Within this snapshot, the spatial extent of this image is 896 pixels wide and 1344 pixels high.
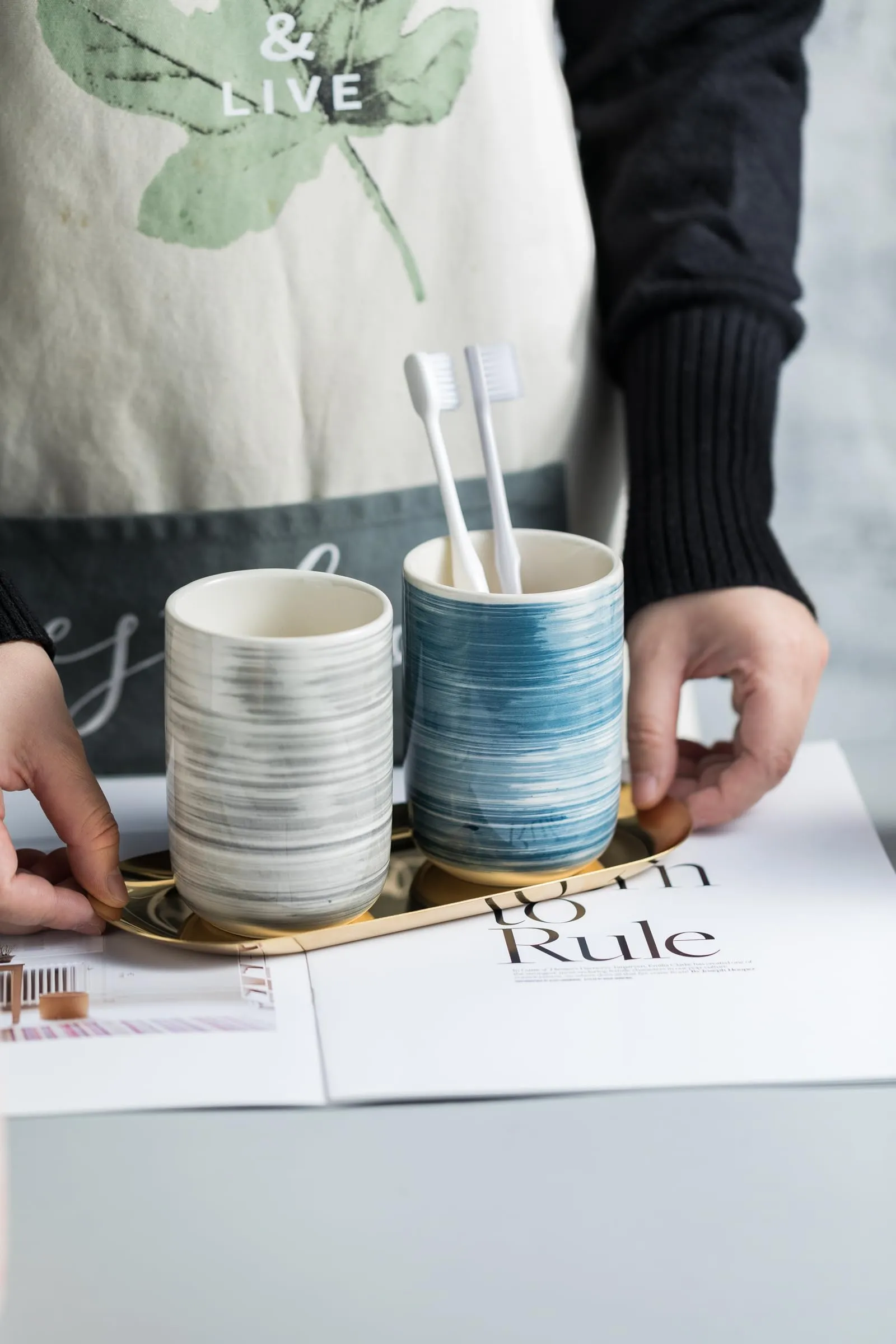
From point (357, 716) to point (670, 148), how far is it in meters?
0.42

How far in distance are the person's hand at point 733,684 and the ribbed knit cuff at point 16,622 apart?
260mm

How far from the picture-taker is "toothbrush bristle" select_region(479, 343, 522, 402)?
549 mm

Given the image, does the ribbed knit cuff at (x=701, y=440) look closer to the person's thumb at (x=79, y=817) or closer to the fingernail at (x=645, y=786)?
the fingernail at (x=645, y=786)

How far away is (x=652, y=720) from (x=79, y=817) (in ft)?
0.84

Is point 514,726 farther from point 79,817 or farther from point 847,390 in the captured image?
point 847,390

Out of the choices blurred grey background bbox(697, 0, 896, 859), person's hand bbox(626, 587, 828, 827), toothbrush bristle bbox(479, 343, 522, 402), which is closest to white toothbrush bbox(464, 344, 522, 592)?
toothbrush bristle bbox(479, 343, 522, 402)

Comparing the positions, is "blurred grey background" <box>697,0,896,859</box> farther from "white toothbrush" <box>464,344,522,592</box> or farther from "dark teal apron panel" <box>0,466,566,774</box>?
→ "white toothbrush" <box>464,344,522,592</box>

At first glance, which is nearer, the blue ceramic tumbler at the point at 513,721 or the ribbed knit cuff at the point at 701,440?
the blue ceramic tumbler at the point at 513,721

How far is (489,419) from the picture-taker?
1.80 feet

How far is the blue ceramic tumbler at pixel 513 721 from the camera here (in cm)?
48

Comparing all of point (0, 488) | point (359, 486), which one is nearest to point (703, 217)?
point (359, 486)

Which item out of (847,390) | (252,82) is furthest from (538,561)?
(847,390)

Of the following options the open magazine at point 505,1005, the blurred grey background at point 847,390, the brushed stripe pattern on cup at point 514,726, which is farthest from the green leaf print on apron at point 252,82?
the blurred grey background at point 847,390

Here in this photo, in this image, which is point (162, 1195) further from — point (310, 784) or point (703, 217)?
point (703, 217)
